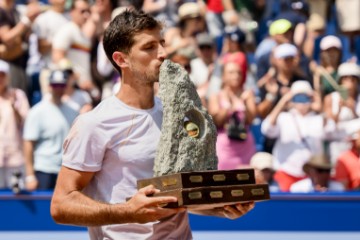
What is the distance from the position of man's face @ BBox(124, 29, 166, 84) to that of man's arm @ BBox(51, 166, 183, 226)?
1.47ft

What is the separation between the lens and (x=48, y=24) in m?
10.2

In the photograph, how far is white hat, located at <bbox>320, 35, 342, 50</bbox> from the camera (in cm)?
932

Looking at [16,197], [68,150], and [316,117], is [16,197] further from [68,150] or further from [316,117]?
[68,150]

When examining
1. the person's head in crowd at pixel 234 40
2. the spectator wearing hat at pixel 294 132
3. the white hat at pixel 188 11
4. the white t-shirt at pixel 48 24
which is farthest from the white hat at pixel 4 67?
the spectator wearing hat at pixel 294 132

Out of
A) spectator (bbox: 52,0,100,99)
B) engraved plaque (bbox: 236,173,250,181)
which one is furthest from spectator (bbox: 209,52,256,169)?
engraved plaque (bbox: 236,173,250,181)

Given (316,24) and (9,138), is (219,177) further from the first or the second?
(316,24)

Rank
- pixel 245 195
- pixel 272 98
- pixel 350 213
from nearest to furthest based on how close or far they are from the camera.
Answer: pixel 245 195, pixel 350 213, pixel 272 98

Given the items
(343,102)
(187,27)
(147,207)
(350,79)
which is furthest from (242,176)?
(187,27)

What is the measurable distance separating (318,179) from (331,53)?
170cm

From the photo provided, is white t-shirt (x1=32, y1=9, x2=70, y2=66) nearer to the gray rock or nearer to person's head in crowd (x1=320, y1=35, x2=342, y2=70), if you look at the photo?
person's head in crowd (x1=320, y1=35, x2=342, y2=70)

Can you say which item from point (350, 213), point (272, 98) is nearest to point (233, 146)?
point (272, 98)

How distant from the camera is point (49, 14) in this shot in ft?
33.7

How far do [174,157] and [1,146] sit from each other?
17.5ft

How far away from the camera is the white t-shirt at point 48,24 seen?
402 inches
